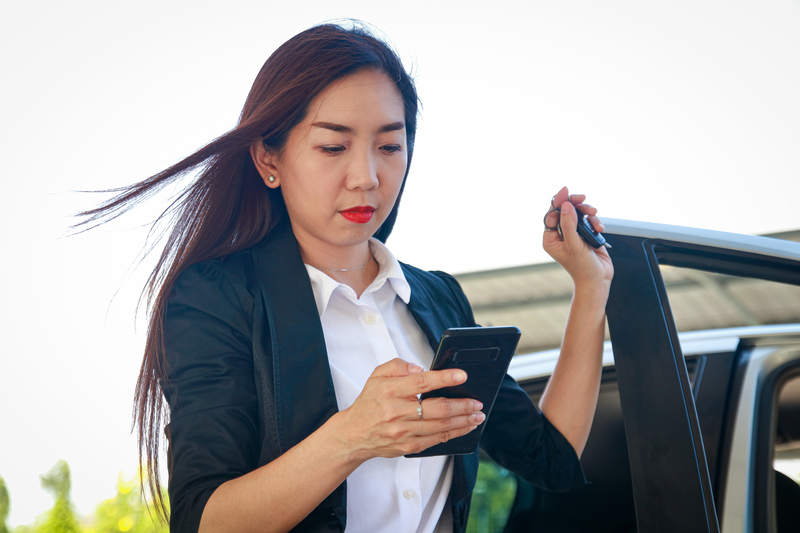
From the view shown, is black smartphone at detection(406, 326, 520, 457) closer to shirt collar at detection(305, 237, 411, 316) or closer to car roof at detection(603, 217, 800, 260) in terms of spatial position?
shirt collar at detection(305, 237, 411, 316)

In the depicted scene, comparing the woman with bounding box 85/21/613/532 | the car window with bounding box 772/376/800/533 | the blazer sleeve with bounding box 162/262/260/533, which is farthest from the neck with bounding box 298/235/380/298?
the car window with bounding box 772/376/800/533

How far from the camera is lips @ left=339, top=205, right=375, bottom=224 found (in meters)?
1.45

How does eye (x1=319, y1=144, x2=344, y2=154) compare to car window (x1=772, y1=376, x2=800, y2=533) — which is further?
car window (x1=772, y1=376, x2=800, y2=533)

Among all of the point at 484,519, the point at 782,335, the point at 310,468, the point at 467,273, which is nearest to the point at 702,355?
the point at 782,335

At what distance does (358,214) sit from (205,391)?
1.82 feet

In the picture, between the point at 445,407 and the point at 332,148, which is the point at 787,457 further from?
the point at 332,148

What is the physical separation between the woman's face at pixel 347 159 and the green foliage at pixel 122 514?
3561 mm

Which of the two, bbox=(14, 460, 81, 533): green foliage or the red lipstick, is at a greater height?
the red lipstick

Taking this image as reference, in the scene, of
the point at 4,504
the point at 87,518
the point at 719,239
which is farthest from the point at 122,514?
the point at 719,239

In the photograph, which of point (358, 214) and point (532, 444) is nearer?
point (358, 214)

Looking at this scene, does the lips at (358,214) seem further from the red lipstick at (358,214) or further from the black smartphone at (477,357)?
the black smartphone at (477,357)

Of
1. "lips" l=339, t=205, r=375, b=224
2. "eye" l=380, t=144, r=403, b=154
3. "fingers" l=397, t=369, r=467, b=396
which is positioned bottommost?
"fingers" l=397, t=369, r=467, b=396

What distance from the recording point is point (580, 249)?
1595 mm

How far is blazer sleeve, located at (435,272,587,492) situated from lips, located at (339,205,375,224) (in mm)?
666
